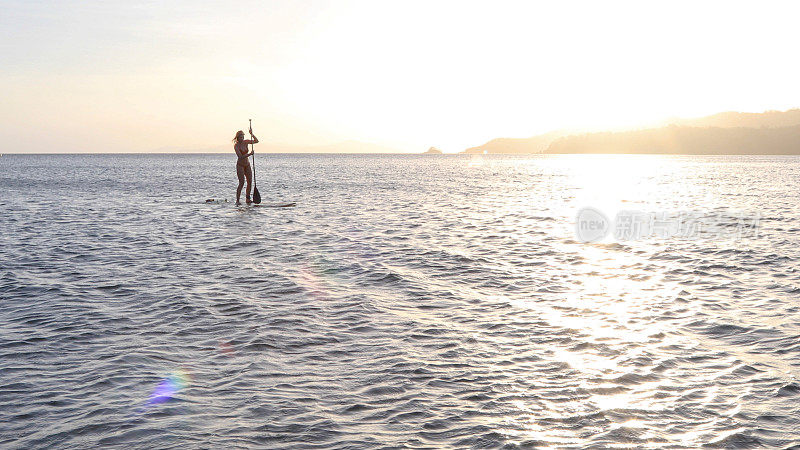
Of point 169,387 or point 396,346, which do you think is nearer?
point 169,387

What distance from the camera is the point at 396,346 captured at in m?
9.09

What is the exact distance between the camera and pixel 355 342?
9312mm

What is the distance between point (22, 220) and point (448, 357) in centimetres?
2713

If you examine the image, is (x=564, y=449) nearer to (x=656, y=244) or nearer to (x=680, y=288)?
(x=680, y=288)

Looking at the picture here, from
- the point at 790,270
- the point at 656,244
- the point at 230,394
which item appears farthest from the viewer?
the point at 656,244

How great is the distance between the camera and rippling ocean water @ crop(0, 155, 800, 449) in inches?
249

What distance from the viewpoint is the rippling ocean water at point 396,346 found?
20.7 feet

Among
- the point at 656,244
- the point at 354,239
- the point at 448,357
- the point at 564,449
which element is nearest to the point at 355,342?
the point at 448,357

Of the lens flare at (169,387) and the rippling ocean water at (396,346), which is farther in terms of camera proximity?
the lens flare at (169,387)

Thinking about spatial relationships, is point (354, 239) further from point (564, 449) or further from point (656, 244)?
point (564, 449)

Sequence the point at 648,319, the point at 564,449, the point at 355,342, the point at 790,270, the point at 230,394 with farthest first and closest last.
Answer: the point at 790,270
the point at 648,319
the point at 355,342
the point at 230,394
the point at 564,449

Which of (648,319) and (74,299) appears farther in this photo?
(74,299)

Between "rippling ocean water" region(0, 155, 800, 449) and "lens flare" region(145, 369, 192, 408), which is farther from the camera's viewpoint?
"lens flare" region(145, 369, 192, 408)

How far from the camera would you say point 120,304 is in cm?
1165
